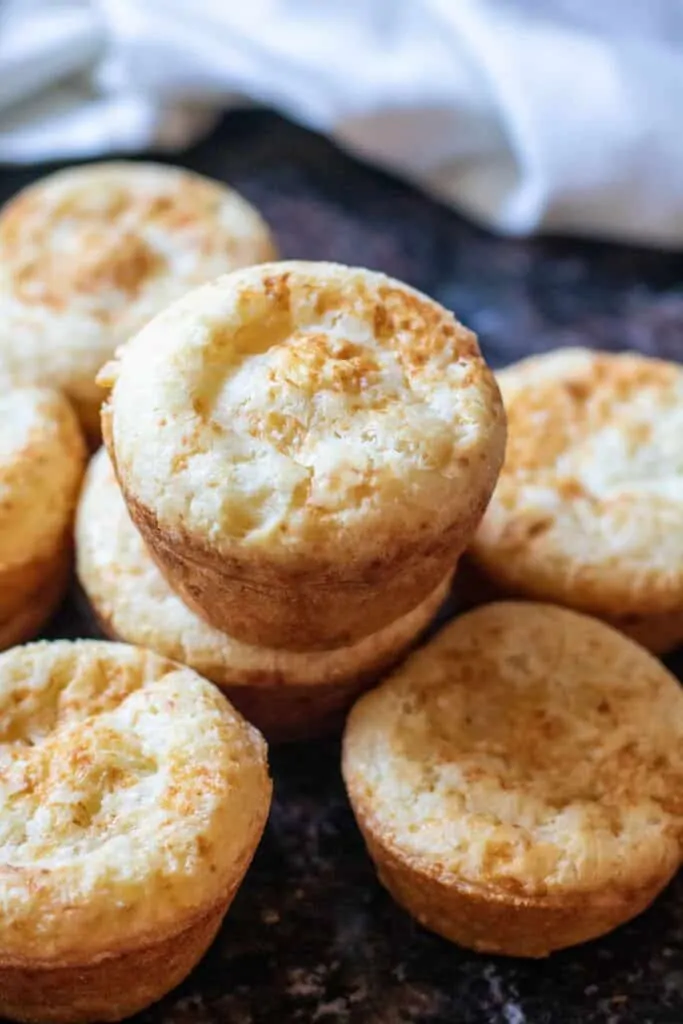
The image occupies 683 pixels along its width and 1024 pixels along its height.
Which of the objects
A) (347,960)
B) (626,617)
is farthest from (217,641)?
(626,617)

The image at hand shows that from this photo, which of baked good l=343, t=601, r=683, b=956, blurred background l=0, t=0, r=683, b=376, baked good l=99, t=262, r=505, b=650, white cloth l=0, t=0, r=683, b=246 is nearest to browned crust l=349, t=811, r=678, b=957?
baked good l=343, t=601, r=683, b=956

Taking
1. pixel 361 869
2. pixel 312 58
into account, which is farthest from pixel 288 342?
pixel 312 58

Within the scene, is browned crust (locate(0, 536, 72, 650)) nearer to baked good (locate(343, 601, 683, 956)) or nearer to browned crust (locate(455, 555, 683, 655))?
baked good (locate(343, 601, 683, 956))

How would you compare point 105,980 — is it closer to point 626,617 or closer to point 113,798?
point 113,798

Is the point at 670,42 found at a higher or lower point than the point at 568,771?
higher

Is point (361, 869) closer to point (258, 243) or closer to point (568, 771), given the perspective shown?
point (568, 771)

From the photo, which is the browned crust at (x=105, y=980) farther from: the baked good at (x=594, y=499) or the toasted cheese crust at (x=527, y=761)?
the baked good at (x=594, y=499)

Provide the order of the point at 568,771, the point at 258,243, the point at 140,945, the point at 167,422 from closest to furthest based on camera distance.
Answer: the point at 140,945, the point at 167,422, the point at 568,771, the point at 258,243

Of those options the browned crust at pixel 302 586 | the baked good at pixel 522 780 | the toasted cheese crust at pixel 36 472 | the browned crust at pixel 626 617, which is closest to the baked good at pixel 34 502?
the toasted cheese crust at pixel 36 472
